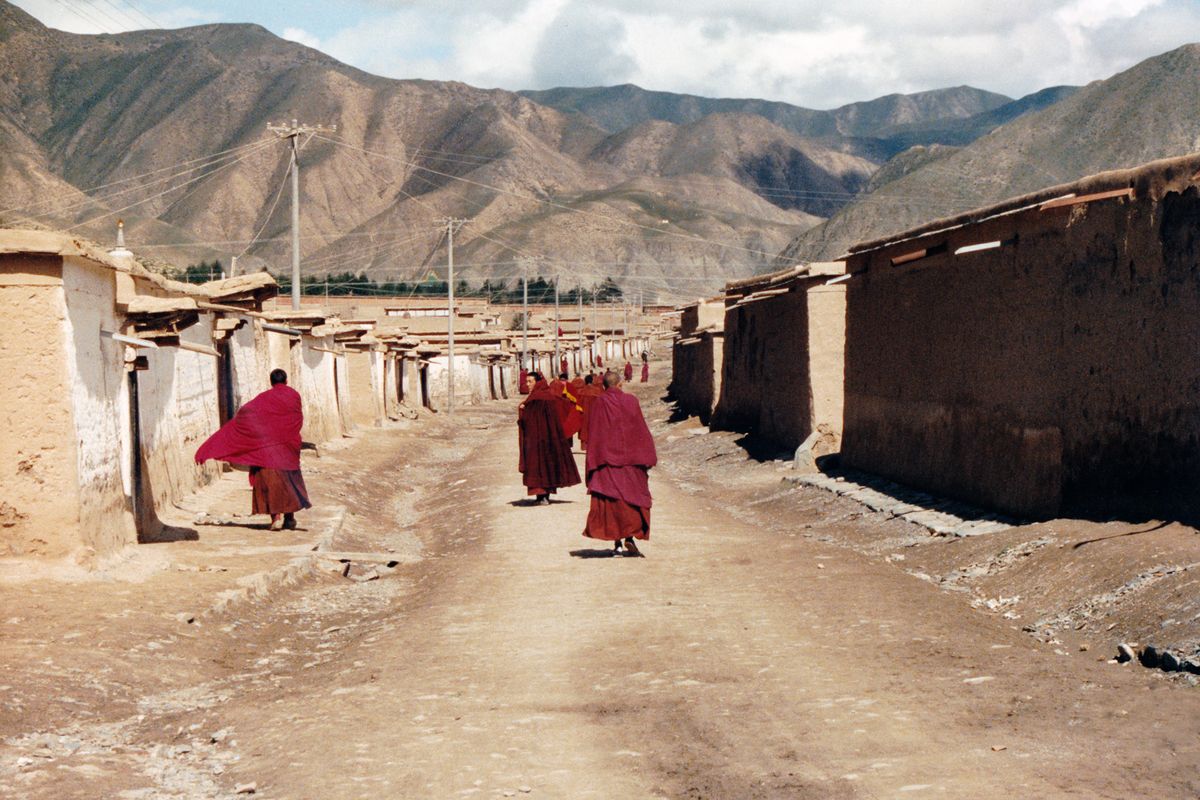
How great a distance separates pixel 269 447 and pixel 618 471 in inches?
132

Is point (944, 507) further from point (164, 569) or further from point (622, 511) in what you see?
point (164, 569)

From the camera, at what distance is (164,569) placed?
10680 mm

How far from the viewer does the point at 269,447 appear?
13117mm

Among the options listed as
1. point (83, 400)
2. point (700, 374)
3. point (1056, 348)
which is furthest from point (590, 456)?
point (700, 374)

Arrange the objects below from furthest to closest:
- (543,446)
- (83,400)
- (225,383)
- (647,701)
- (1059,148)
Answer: (1059,148), (225,383), (543,446), (83,400), (647,701)

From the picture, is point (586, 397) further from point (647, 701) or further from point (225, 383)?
point (647, 701)

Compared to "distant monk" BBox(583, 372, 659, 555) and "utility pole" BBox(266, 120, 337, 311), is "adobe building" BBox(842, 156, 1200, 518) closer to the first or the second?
"distant monk" BBox(583, 372, 659, 555)

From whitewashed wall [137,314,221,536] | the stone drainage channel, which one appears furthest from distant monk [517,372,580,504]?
whitewashed wall [137,314,221,536]

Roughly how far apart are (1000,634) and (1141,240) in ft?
10.2

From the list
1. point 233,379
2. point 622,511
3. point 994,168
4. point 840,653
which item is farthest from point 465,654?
point 994,168

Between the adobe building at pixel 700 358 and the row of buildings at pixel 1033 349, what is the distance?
34.0 feet

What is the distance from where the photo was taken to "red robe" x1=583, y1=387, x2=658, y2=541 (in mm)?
12000

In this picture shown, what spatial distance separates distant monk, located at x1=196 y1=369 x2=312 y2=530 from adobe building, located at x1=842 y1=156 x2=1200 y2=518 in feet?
20.1

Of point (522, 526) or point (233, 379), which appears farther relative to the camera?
point (233, 379)
